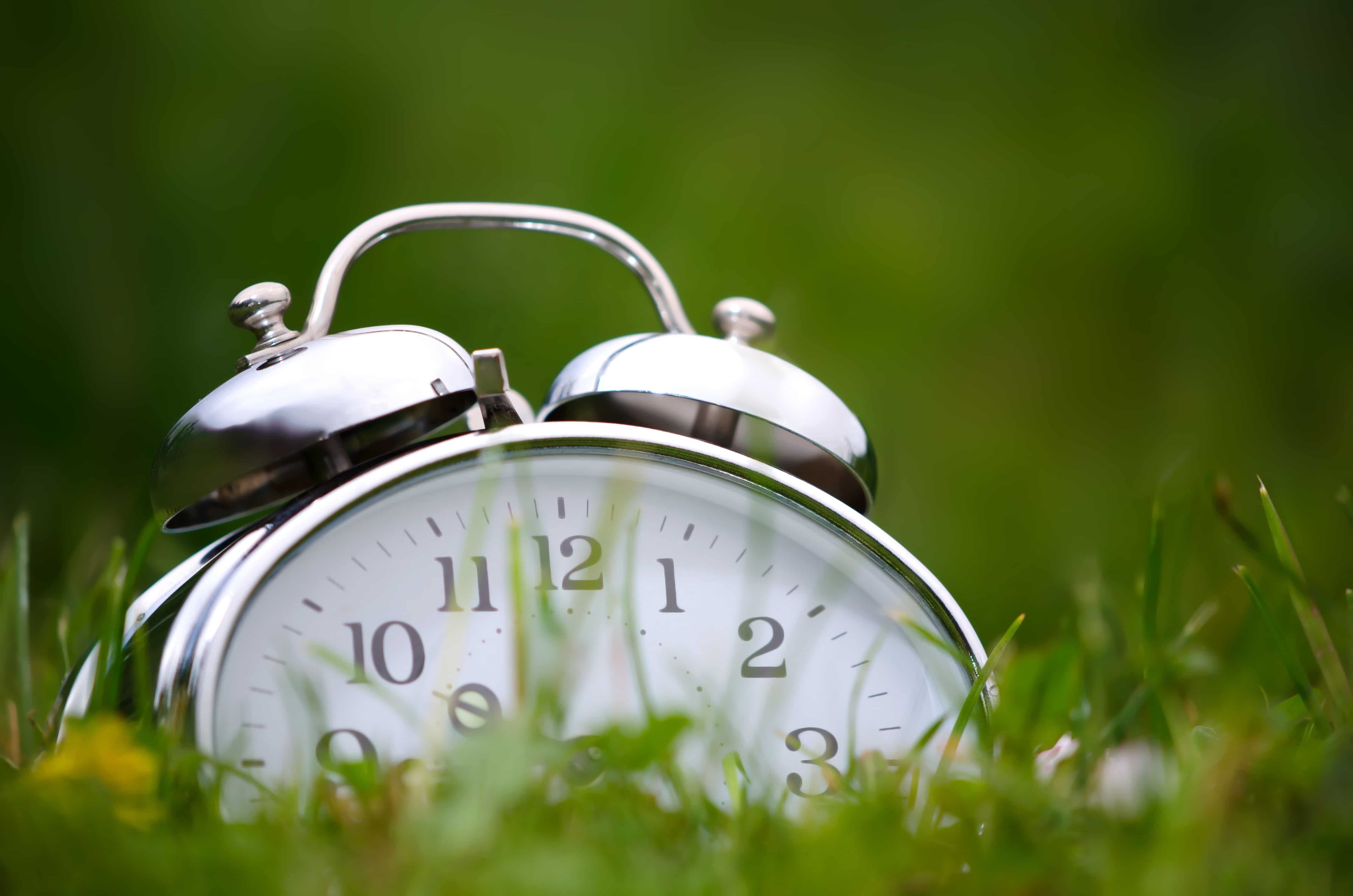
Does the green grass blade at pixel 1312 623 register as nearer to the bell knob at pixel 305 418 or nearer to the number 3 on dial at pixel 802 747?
the number 3 on dial at pixel 802 747

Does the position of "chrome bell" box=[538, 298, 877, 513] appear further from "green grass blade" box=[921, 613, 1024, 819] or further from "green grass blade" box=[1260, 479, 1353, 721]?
"green grass blade" box=[1260, 479, 1353, 721]

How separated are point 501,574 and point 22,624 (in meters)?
0.53

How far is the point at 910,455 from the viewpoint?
178 centimetres

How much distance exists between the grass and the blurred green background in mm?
1085

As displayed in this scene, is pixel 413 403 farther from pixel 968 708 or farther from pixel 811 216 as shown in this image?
pixel 811 216

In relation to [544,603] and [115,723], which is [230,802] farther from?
[544,603]

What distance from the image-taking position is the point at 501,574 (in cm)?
67

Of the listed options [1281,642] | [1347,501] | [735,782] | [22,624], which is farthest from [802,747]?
[22,624]

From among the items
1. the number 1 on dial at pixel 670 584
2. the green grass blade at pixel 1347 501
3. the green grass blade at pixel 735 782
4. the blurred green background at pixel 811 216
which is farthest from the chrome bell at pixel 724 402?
the blurred green background at pixel 811 216

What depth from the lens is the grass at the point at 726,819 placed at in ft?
1.36

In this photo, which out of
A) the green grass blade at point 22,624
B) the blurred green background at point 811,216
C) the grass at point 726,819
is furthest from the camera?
the blurred green background at point 811,216

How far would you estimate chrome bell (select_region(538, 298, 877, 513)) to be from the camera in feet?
2.41

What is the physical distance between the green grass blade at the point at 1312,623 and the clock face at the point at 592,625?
9.5 inches

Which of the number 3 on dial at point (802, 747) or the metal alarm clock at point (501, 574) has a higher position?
the metal alarm clock at point (501, 574)
